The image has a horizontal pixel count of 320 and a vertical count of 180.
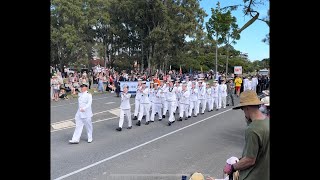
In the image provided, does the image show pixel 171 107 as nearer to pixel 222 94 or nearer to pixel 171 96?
pixel 171 96

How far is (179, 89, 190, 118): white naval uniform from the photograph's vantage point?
52.2 ft

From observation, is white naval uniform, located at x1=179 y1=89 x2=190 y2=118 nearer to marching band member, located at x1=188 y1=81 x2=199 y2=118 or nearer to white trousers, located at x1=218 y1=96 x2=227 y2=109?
marching band member, located at x1=188 y1=81 x2=199 y2=118

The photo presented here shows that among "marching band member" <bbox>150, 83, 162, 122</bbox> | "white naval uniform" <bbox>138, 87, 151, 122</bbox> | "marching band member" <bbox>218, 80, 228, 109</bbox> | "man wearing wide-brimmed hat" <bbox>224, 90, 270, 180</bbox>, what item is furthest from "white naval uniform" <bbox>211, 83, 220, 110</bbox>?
"man wearing wide-brimmed hat" <bbox>224, 90, 270, 180</bbox>

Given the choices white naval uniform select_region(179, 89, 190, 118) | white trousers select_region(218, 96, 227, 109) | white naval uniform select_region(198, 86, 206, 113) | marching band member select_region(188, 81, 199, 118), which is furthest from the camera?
white trousers select_region(218, 96, 227, 109)

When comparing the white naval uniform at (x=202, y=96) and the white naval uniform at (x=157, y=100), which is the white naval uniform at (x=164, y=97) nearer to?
the white naval uniform at (x=157, y=100)

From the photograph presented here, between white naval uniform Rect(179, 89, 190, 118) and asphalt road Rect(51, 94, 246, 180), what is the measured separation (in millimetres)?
924

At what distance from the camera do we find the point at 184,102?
634 inches

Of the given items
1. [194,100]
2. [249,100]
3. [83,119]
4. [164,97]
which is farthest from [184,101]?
[249,100]

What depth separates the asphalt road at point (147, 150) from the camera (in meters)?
7.41

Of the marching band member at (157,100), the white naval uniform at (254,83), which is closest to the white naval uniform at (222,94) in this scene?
the marching band member at (157,100)

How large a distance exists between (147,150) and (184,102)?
6928mm

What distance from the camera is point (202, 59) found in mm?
59812

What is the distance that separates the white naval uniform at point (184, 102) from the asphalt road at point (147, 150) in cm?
92
